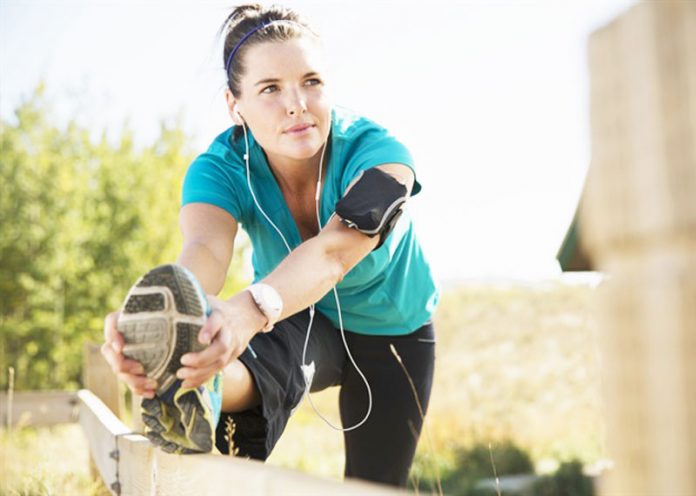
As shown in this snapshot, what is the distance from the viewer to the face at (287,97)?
2.70 metres

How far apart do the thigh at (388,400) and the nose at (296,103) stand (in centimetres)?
102

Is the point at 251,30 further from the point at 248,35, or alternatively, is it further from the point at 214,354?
the point at 214,354

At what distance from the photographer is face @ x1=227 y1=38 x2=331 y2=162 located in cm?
270

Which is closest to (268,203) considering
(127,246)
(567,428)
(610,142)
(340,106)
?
(340,106)

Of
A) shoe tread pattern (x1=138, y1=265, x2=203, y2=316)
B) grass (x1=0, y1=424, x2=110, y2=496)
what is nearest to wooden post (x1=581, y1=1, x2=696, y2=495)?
shoe tread pattern (x1=138, y1=265, x2=203, y2=316)

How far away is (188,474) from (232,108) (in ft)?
4.97

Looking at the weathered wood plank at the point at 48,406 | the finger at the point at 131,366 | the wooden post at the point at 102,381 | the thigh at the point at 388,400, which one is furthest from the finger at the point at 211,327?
the weathered wood plank at the point at 48,406

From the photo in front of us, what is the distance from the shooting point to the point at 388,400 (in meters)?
3.32

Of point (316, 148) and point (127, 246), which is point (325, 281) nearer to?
point (316, 148)

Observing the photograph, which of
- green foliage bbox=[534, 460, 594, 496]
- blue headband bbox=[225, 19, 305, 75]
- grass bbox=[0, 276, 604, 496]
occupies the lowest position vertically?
green foliage bbox=[534, 460, 594, 496]

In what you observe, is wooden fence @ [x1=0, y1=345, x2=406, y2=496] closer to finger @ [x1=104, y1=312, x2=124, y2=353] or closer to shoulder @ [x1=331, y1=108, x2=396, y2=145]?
finger @ [x1=104, y1=312, x2=124, y2=353]

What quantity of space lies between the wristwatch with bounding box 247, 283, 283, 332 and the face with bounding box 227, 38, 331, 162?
81 cm

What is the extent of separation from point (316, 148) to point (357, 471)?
57.1 inches

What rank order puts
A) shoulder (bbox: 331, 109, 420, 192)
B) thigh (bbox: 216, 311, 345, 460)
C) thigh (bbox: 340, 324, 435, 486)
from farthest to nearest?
thigh (bbox: 340, 324, 435, 486), shoulder (bbox: 331, 109, 420, 192), thigh (bbox: 216, 311, 345, 460)
